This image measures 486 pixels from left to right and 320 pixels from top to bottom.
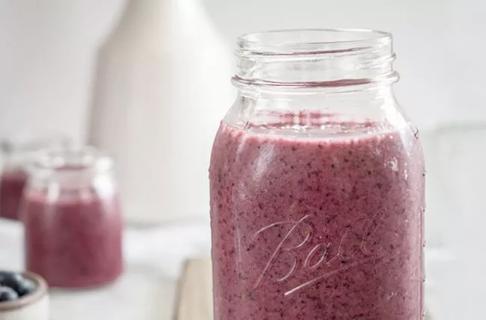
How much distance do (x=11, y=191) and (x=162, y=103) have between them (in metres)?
0.25

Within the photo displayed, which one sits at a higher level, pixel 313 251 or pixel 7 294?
pixel 313 251

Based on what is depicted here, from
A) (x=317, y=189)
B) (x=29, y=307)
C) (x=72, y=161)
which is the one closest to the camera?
(x=317, y=189)

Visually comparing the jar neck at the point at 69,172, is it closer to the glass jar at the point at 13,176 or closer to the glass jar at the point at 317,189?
the glass jar at the point at 13,176

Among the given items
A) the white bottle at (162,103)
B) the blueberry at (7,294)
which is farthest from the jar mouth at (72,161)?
the blueberry at (7,294)

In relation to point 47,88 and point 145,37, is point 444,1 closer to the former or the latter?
point 145,37

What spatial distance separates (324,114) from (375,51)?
51mm

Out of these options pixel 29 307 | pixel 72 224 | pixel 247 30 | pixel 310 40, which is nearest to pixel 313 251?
pixel 310 40

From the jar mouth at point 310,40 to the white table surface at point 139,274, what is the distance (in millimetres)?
376

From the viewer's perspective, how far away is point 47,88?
4.47 ft

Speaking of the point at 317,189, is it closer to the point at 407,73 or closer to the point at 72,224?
the point at 72,224

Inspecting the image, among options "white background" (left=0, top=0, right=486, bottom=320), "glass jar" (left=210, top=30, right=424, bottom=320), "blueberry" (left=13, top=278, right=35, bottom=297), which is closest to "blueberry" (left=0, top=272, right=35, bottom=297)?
"blueberry" (left=13, top=278, right=35, bottom=297)

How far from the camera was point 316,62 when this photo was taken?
1.83 ft

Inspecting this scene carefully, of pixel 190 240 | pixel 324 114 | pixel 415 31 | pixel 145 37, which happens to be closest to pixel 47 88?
pixel 145 37

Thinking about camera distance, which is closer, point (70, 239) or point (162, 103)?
point (70, 239)
